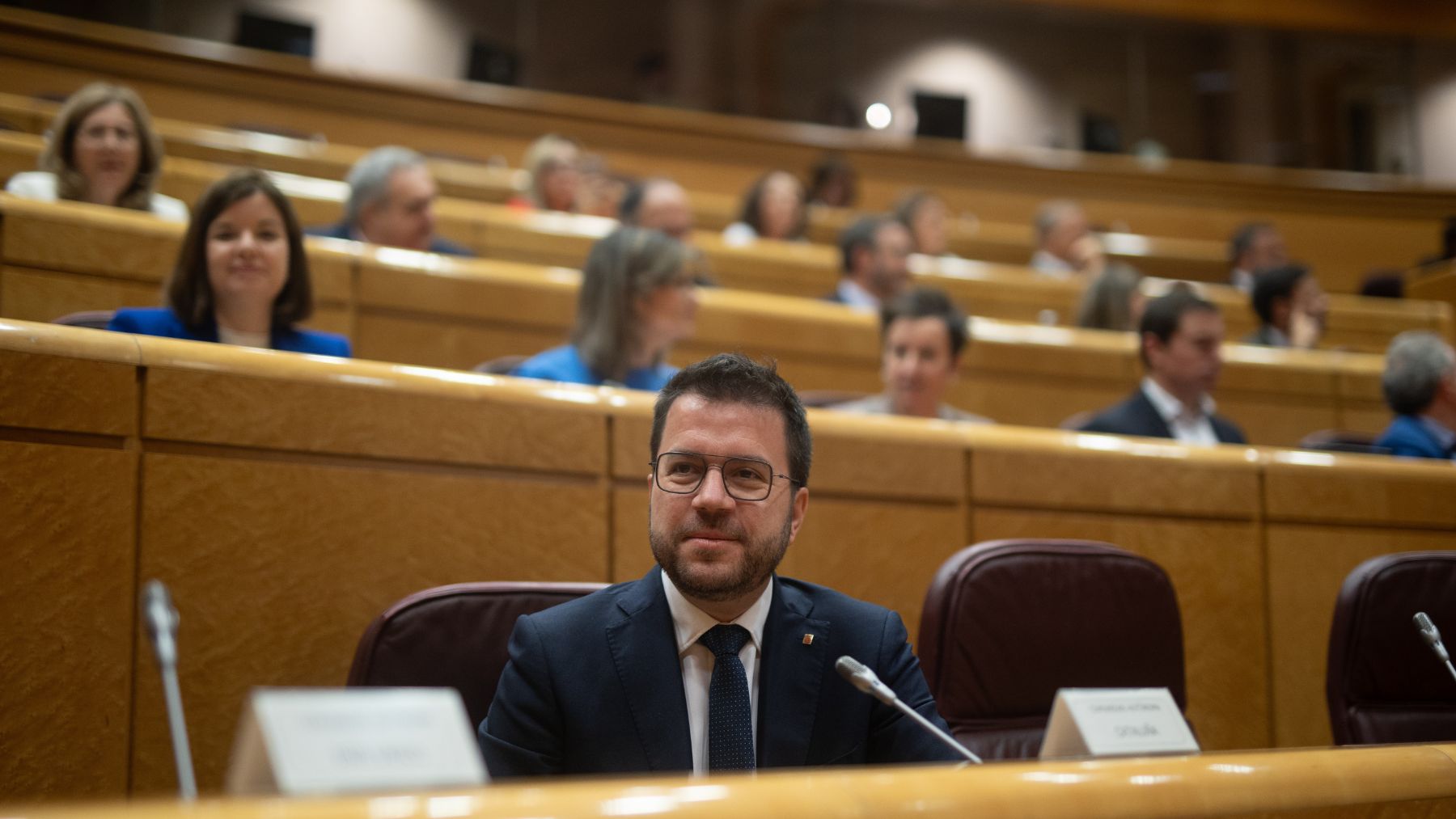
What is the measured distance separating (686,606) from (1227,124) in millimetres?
6240

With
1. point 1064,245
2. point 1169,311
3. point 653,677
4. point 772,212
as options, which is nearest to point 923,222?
point 772,212

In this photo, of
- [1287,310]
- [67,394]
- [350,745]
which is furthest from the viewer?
[1287,310]

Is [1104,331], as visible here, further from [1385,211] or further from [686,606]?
[1385,211]

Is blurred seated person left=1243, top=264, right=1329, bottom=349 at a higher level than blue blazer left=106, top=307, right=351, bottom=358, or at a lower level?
higher

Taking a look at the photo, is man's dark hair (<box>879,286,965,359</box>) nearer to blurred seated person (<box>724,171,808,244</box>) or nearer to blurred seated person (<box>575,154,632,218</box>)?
blurred seated person (<box>575,154,632,218</box>)

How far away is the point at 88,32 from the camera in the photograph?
4.41 meters

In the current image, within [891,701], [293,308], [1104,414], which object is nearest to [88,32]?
[293,308]

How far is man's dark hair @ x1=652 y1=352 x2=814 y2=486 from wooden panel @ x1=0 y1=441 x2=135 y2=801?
57cm

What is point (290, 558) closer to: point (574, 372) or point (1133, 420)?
point (574, 372)

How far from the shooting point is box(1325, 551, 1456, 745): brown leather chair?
4.77 feet

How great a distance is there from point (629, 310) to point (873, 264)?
136 centimetres

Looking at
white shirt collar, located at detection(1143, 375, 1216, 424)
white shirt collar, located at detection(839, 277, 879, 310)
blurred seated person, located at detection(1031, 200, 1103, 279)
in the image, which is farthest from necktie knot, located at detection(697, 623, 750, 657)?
blurred seated person, located at detection(1031, 200, 1103, 279)

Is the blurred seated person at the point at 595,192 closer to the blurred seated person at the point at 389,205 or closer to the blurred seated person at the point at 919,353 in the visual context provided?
the blurred seated person at the point at 389,205

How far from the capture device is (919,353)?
91.4 inches
